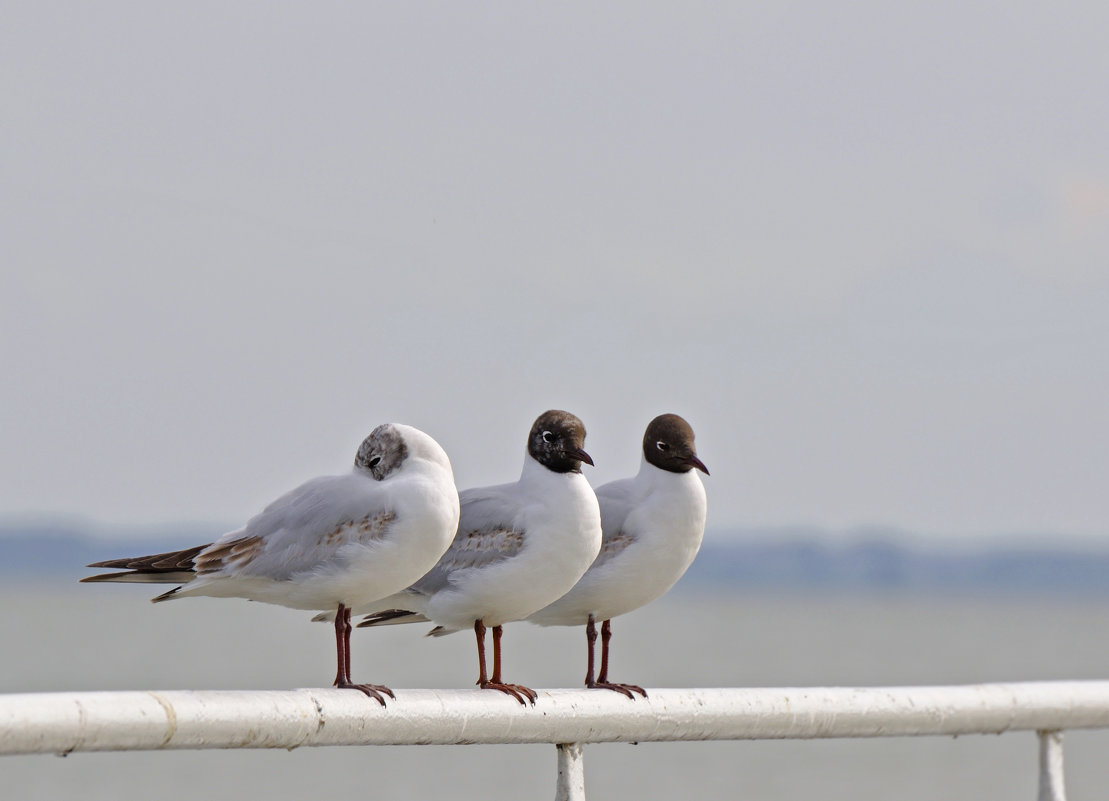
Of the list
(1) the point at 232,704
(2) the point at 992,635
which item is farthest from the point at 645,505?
(2) the point at 992,635

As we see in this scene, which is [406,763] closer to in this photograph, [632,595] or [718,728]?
[632,595]

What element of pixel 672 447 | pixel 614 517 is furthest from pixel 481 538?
pixel 672 447

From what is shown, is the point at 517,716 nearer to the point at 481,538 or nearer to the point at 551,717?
the point at 551,717

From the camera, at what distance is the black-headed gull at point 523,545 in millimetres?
5758

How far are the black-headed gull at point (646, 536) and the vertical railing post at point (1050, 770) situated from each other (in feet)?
7.38

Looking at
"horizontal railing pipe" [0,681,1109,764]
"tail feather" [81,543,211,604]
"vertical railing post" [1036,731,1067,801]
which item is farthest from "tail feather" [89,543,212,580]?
"vertical railing post" [1036,731,1067,801]

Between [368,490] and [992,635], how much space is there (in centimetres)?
8961

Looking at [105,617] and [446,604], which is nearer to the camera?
[446,604]

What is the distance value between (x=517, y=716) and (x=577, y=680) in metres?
47.0

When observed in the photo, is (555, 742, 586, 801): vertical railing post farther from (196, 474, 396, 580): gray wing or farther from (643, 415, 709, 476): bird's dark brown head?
(643, 415, 709, 476): bird's dark brown head

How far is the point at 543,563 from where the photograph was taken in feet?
18.9

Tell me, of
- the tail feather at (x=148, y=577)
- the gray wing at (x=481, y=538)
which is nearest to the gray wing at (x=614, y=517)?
the gray wing at (x=481, y=538)

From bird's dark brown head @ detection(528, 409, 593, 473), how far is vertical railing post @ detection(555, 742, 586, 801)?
2142 mm

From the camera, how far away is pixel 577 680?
50188 mm
